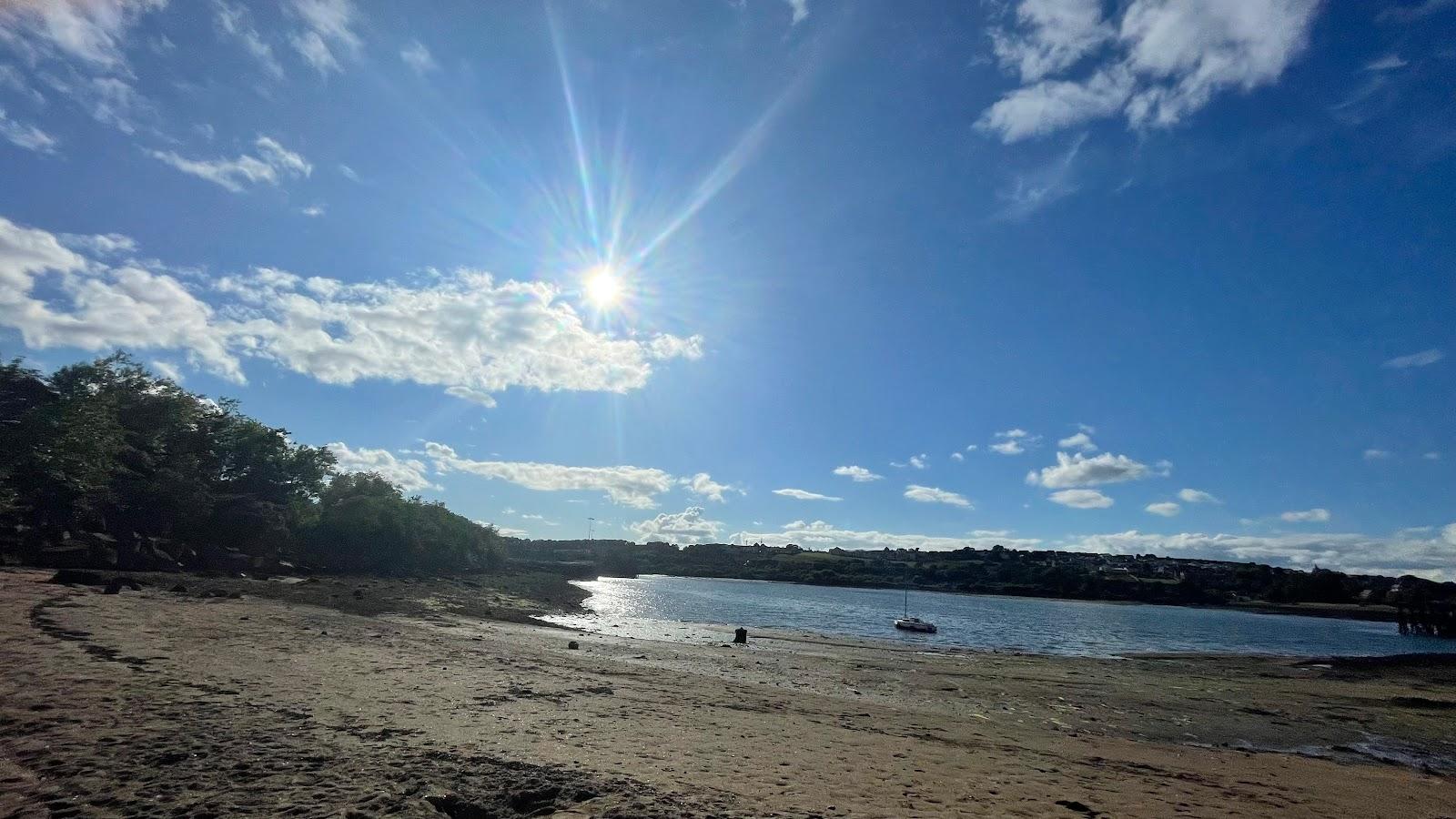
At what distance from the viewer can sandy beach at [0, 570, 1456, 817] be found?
8594 mm

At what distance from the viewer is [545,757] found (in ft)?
35.0

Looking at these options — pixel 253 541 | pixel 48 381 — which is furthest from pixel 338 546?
pixel 48 381

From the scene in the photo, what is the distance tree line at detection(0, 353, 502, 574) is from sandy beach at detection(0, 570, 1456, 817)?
591 inches

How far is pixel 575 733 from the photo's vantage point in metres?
12.7

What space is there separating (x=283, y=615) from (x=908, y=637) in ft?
162

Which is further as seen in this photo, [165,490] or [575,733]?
[165,490]

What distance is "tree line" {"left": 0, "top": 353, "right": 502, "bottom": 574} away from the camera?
40875 millimetres

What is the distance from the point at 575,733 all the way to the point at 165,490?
5761cm

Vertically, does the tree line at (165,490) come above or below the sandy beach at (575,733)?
above

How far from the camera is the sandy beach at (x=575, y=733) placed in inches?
338

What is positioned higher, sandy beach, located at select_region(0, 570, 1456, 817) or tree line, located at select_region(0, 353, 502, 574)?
tree line, located at select_region(0, 353, 502, 574)

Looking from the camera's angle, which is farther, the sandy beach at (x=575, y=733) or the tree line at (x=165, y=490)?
the tree line at (x=165, y=490)

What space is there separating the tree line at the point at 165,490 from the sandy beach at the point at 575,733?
15.0m

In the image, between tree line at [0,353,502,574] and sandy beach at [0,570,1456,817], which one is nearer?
sandy beach at [0,570,1456,817]
